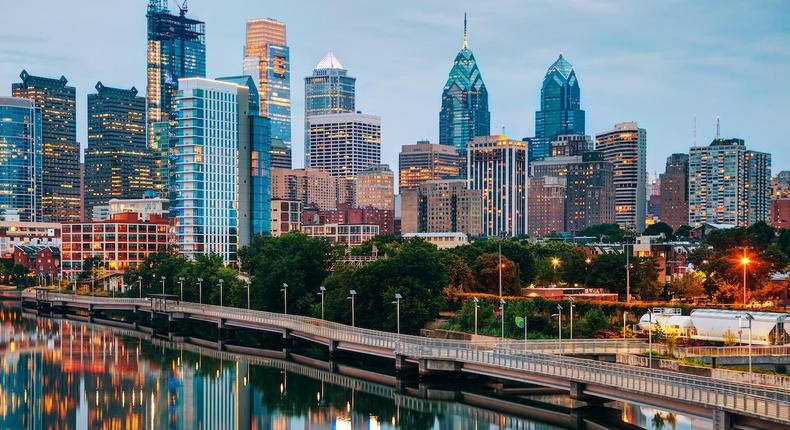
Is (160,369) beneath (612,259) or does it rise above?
beneath

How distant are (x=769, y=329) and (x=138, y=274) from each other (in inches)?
5090

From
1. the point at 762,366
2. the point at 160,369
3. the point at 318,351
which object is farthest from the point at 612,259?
the point at 160,369

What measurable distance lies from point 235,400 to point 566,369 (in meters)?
28.8

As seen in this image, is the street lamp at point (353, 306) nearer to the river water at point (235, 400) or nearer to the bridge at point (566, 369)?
the bridge at point (566, 369)

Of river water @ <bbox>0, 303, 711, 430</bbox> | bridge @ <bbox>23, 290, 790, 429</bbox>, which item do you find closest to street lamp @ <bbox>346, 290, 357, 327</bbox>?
bridge @ <bbox>23, 290, 790, 429</bbox>

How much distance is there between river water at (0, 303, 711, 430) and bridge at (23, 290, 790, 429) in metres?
2.47

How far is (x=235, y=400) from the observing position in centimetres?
8531

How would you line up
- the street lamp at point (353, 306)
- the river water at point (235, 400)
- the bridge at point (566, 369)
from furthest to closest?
1. the street lamp at point (353, 306)
2. the river water at point (235, 400)
3. the bridge at point (566, 369)

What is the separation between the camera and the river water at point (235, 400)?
242 feet

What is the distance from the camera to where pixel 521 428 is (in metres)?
69.2

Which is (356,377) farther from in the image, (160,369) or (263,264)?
(263,264)

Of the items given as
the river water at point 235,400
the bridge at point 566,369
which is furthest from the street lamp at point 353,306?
the river water at point 235,400

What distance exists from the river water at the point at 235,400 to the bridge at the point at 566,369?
97.2 inches

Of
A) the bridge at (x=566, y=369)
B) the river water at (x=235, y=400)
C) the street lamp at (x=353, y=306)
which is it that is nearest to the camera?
the bridge at (x=566, y=369)
